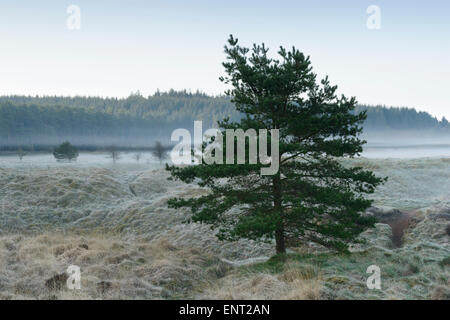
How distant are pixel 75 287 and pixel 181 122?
422 ft

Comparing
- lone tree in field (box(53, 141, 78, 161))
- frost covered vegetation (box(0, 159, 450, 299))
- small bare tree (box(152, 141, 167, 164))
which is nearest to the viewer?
frost covered vegetation (box(0, 159, 450, 299))

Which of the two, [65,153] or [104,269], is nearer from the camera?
[104,269]

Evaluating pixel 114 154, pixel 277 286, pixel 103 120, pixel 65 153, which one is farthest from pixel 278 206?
pixel 103 120

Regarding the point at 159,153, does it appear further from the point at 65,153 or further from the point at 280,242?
the point at 280,242

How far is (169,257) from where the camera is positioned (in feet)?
52.8

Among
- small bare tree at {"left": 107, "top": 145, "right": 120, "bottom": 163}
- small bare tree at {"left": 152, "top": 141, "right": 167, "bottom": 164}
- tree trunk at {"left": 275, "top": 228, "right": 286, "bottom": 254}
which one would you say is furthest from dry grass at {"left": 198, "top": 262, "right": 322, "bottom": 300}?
small bare tree at {"left": 107, "top": 145, "right": 120, "bottom": 163}

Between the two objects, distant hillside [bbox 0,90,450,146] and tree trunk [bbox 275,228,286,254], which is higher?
distant hillside [bbox 0,90,450,146]

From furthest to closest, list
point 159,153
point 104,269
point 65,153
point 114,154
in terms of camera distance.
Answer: point 114,154 → point 159,153 → point 65,153 → point 104,269

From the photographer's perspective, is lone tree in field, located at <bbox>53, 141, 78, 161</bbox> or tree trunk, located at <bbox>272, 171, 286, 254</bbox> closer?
tree trunk, located at <bbox>272, 171, 286, 254</bbox>

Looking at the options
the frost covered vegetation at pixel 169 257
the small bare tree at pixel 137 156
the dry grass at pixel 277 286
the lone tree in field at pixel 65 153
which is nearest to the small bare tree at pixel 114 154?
the small bare tree at pixel 137 156

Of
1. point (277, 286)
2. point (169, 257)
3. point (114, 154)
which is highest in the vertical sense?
point (277, 286)

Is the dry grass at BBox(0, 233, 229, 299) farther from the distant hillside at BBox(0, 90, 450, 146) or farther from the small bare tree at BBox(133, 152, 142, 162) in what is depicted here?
the small bare tree at BBox(133, 152, 142, 162)

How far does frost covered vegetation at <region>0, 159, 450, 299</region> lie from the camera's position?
10570 millimetres
